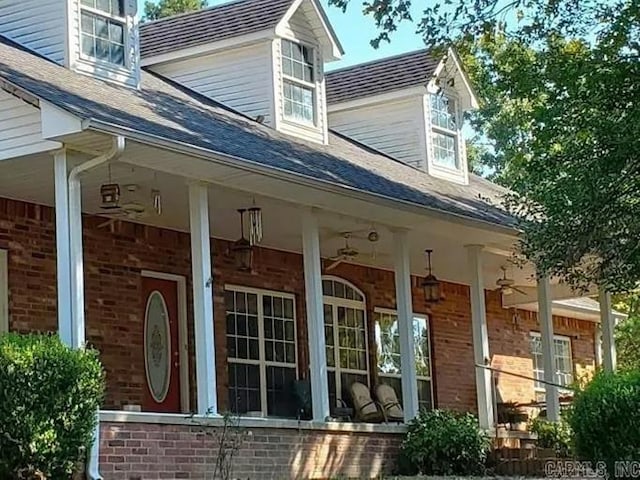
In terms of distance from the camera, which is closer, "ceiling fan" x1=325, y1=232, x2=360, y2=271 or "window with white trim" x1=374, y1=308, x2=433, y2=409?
"ceiling fan" x1=325, y1=232, x2=360, y2=271

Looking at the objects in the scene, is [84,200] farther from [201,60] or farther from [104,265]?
[201,60]

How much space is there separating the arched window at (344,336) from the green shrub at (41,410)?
7.40 metres

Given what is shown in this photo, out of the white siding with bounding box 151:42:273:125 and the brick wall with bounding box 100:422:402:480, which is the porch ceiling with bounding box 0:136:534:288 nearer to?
the white siding with bounding box 151:42:273:125

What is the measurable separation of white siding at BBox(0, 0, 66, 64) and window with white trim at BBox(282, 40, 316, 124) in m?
3.73

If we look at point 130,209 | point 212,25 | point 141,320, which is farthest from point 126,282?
point 212,25

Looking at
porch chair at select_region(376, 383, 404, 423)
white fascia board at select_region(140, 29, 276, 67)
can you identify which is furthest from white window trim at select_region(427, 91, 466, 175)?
white fascia board at select_region(140, 29, 276, 67)

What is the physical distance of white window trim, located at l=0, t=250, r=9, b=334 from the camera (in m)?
12.5

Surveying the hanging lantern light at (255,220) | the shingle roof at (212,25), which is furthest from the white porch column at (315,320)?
the shingle roof at (212,25)

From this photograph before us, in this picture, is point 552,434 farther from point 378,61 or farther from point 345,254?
point 378,61

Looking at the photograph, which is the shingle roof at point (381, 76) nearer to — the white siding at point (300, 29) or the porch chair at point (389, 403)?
the white siding at point (300, 29)

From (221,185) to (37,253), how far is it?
90.6 inches

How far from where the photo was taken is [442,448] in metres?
13.9

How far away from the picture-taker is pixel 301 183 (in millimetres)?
12336

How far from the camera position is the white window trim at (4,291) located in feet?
41.2
